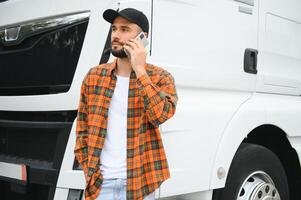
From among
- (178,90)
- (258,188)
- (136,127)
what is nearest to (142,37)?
(136,127)

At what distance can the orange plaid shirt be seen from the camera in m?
1.80

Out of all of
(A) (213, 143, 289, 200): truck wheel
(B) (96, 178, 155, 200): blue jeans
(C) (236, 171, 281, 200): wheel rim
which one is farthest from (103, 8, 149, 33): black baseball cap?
(C) (236, 171, 281, 200): wheel rim

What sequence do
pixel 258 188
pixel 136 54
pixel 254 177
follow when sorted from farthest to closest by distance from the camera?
pixel 254 177 → pixel 258 188 → pixel 136 54

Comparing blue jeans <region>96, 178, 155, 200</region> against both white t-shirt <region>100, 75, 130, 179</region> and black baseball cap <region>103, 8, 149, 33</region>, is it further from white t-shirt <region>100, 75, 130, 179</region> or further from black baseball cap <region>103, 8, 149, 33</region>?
black baseball cap <region>103, 8, 149, 33</region>

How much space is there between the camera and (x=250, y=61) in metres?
2.91

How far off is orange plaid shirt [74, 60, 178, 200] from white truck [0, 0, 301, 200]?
0.31 m

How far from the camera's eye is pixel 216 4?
2.67 metres

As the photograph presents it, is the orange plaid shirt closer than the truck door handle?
Yes

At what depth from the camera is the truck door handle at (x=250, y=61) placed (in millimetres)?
2873

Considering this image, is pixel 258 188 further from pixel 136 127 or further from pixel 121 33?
pixel 121 33

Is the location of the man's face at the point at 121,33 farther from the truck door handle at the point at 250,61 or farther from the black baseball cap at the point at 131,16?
the truck door handle at the point at 250,61

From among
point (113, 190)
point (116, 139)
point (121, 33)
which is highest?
point (121, 33)

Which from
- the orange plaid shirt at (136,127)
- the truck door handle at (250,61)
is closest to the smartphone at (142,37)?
the orange plaid shirt at (136,127)

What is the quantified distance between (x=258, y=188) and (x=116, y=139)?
4.57 feet
